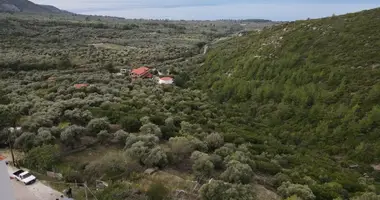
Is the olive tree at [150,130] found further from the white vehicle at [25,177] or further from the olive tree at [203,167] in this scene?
the white vehicle at [25,177]

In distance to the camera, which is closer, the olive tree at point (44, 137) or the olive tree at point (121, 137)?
the olive tree at point (44, 137)

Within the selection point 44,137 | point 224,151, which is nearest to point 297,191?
point 224,151

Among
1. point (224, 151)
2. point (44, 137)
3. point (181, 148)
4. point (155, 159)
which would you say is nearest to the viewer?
point (155, 159)

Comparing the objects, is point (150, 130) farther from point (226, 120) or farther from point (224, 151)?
point (226, 120)

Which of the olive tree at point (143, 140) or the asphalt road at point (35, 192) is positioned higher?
the olive tree at point (143, 140)

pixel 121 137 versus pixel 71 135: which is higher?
pixel 71 135

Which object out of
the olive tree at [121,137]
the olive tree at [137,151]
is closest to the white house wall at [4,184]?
the olive tree at [137,151]

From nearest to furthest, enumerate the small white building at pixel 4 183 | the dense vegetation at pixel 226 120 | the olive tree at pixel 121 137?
the small white building at pixel 4 183, the dense vegetation at pixel 226 120, the olive tree at pixel 121 137
